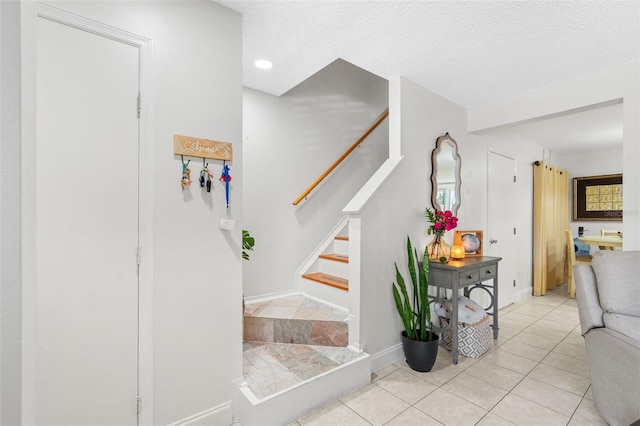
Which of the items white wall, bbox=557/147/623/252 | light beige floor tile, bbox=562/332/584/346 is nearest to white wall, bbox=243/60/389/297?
light beige floor tile, bbox=562/332/584/346

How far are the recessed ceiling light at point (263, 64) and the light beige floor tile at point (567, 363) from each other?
→ 3.27 meters

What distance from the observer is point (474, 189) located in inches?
128

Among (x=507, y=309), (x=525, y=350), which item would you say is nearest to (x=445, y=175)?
(x=525, y=350)

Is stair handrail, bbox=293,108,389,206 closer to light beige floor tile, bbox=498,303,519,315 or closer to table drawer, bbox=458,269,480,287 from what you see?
table drawer, bbox=458,269,480,287

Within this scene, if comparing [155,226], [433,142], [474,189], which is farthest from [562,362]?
[155,226]

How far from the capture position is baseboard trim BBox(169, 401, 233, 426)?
149 cm

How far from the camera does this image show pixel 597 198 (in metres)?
5.20

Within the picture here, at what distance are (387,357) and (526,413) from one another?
0.90 meters

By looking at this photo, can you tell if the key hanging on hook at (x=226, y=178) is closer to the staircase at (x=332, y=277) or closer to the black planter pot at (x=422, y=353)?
the staircase at (x=332, y=277)

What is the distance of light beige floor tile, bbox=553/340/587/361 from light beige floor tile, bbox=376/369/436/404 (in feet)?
4.84

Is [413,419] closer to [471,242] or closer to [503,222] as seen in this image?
[471,242]

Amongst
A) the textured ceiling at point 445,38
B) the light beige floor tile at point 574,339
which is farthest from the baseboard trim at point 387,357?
the textured ceiling at point 445,38

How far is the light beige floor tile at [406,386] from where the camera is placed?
1.89 m

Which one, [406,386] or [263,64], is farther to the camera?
[263,64]
